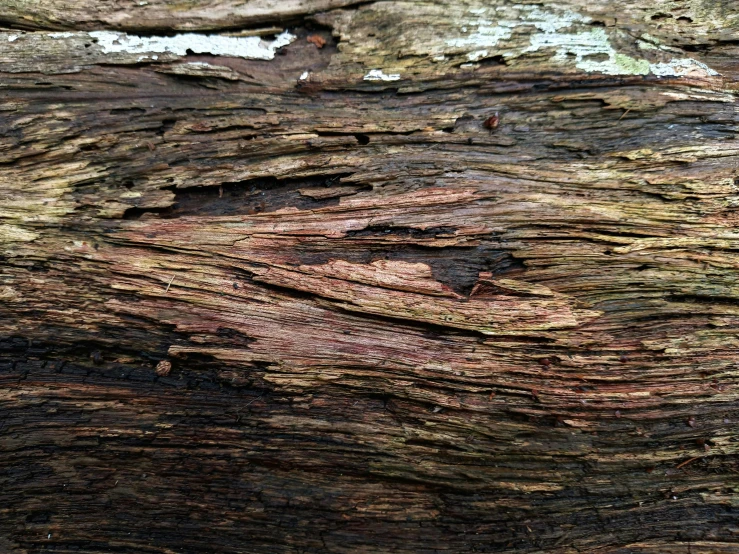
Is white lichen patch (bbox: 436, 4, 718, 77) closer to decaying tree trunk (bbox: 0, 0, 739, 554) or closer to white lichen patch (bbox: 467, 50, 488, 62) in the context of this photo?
white lichen patch (bbox: 467, 50, 488, 62)

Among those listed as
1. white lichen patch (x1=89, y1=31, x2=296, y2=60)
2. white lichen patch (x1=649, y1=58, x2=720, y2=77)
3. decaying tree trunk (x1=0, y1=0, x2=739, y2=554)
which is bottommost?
decaying tree trunk (x1=0, y1=0, x2=739, y2=554)

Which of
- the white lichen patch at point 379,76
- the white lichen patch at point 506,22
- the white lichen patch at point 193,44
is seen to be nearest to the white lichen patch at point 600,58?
the white lichen patch at point 506,22

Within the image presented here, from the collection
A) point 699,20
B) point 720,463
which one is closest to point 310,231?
point 720,463

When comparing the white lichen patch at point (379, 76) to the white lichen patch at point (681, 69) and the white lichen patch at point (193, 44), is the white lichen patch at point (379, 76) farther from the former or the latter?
the white lichen patch at point (681, 69)

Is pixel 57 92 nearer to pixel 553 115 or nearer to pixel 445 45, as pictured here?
pixel 445 45

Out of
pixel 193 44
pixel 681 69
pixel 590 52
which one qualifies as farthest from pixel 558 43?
pixel 193 44

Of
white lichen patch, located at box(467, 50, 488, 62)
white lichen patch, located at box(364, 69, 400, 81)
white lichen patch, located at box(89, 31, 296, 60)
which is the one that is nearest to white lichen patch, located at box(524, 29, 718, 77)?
white lichen patch, located at box(467, 50, 488, 62)
